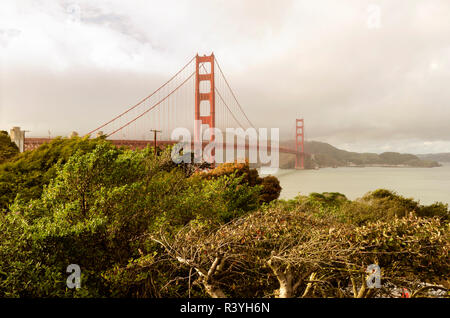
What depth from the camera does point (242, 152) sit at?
85.7 feet

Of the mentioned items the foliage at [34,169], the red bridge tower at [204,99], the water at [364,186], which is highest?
the red bridge tower at [204,99]

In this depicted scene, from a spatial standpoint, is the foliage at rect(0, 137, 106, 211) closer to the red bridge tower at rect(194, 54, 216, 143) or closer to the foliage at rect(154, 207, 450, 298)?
the foliage at rect(154, 207, 450, 298)

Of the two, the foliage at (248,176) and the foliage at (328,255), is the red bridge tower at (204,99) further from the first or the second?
A: the foliage at (328,255)

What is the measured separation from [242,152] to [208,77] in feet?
57.5

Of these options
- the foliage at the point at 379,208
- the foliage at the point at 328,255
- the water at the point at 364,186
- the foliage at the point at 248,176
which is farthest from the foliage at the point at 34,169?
the water at the point at 364,186

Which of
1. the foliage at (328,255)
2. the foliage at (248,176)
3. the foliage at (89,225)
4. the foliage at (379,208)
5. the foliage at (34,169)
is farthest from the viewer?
the foliage at (248,176)

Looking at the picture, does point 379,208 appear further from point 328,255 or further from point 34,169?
point 34,169

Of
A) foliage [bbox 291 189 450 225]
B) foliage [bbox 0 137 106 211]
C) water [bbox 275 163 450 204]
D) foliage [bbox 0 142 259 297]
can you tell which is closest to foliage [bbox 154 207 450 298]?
foliage [bbox 0 142 259 297]

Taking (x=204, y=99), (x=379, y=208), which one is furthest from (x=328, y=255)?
(x=204, y=99)

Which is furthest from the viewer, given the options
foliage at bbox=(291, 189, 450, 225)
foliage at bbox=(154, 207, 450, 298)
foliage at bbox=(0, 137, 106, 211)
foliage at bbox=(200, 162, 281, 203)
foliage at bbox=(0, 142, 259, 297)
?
foliage at bbox=(200, 162, 281, 203)

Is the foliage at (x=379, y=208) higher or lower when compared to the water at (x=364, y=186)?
higher
